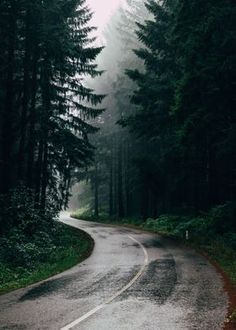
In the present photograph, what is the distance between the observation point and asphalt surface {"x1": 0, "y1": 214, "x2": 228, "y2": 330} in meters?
8.84

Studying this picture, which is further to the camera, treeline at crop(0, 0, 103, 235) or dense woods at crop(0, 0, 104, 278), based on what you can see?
treeline at crop(0, 0, 103, 235)

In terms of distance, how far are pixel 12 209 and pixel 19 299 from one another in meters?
9.68

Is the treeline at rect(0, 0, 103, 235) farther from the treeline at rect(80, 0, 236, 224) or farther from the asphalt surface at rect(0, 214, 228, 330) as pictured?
the asphalt surface at rect(0, 214, 228, 330)

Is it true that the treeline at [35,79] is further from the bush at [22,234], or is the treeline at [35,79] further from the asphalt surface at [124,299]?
the asphalt surface at [124,299]

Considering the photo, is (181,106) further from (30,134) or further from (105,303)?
(105,303)

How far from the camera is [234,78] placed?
2045 cm

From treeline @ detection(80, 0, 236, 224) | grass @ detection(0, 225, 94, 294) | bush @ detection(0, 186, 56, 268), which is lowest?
grass @ detection(0, 225, 94, 294)

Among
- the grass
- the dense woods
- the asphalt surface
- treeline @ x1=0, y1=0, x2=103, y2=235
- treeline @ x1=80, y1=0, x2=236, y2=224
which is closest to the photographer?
the asphalt surface

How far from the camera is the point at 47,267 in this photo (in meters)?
16.8

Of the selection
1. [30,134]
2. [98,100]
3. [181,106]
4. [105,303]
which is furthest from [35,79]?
[105,303]

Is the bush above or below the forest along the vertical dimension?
below

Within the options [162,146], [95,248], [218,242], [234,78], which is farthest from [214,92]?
[162,146]

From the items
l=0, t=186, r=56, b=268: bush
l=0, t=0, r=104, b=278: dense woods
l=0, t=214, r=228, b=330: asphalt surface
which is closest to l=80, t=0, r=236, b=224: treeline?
l=0, t=0, r=104, b=278: dense woods

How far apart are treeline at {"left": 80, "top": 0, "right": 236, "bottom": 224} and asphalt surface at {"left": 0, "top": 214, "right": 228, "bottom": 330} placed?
7586 millimetres
